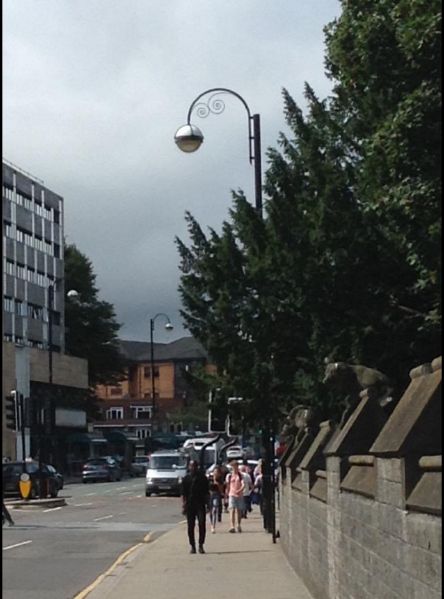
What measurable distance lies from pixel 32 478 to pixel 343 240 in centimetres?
2912

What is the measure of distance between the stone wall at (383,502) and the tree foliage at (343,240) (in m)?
4.60

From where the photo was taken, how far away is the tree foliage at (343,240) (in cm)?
1683

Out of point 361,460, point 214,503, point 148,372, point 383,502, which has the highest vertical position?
point 148,372

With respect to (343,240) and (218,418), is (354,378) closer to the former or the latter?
(343,240)

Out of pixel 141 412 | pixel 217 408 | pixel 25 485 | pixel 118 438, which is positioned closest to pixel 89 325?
pixel 118 438

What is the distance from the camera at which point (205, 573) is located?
18156 millimetres

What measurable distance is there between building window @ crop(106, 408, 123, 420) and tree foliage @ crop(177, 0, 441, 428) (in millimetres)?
111997

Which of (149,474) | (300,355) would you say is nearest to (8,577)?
(300,355)

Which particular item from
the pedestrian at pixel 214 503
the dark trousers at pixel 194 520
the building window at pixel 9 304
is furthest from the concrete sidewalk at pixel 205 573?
the building window at pixel 9 304

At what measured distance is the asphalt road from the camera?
59.6 feet

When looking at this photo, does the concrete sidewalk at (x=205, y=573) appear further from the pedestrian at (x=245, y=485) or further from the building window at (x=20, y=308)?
the building window at (x=20, y=308)

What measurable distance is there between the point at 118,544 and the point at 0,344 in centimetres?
2093

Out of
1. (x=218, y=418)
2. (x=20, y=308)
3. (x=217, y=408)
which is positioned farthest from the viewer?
(x=20, y=308)

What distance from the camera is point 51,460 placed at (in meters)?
81.2
